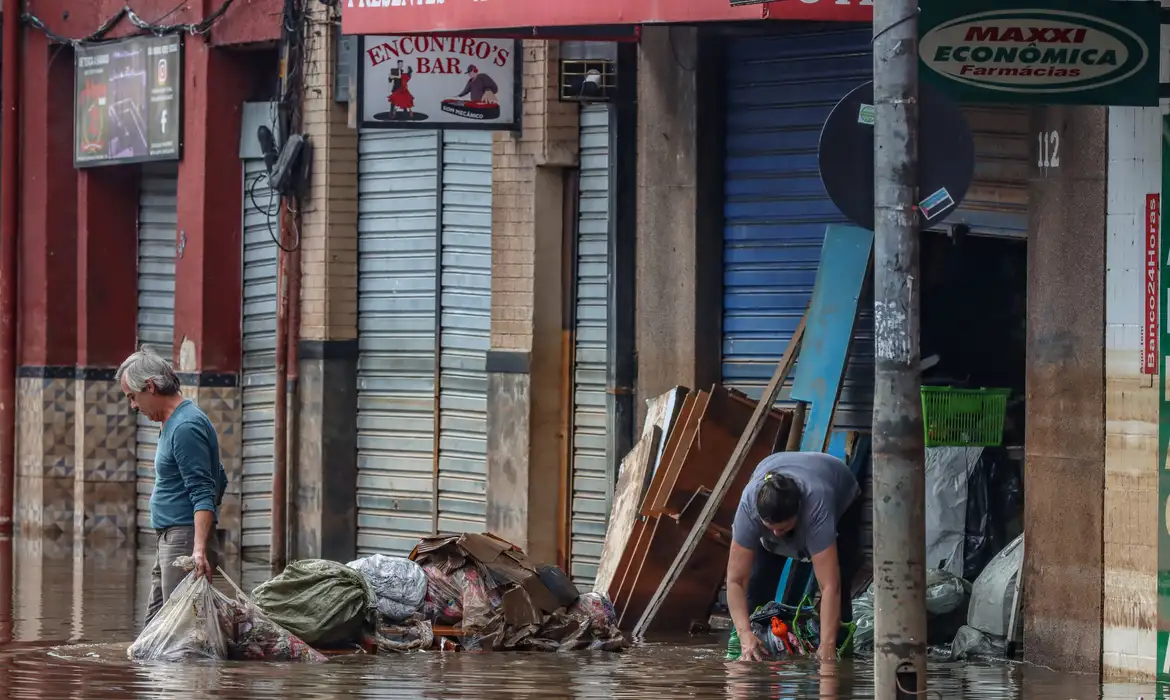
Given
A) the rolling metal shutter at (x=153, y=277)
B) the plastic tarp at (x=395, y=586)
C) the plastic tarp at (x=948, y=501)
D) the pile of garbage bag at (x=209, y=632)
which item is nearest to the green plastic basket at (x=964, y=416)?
the plastic tarp at (x=948, y=501)

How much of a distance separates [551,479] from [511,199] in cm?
197

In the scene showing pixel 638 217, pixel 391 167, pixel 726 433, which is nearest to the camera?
pixel 726 433

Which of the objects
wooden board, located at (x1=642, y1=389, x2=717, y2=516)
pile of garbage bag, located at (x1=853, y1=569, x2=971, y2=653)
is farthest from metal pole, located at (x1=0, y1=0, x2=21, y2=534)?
pile of garbage bag, located at (x1=853, y1=569, x2=971, y2=653)

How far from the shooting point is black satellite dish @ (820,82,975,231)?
752 centimetres

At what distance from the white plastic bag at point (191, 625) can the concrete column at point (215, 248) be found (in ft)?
25.2

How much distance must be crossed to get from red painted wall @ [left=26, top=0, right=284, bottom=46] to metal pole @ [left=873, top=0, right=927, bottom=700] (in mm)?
10489

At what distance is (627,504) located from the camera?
42.6 ft

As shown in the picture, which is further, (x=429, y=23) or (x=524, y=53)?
(x=524, y=53)

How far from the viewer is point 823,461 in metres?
10.2

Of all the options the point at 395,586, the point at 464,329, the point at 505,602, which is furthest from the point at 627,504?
the point at 464,329

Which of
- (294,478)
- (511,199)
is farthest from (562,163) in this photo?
(294,478)

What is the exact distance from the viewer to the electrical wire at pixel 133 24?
1800 centimetres

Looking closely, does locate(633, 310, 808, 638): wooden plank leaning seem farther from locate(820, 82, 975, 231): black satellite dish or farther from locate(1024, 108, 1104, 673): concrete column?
locate(820, 82, 975, 231): black satellite dish

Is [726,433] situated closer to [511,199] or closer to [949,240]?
[949,240]
